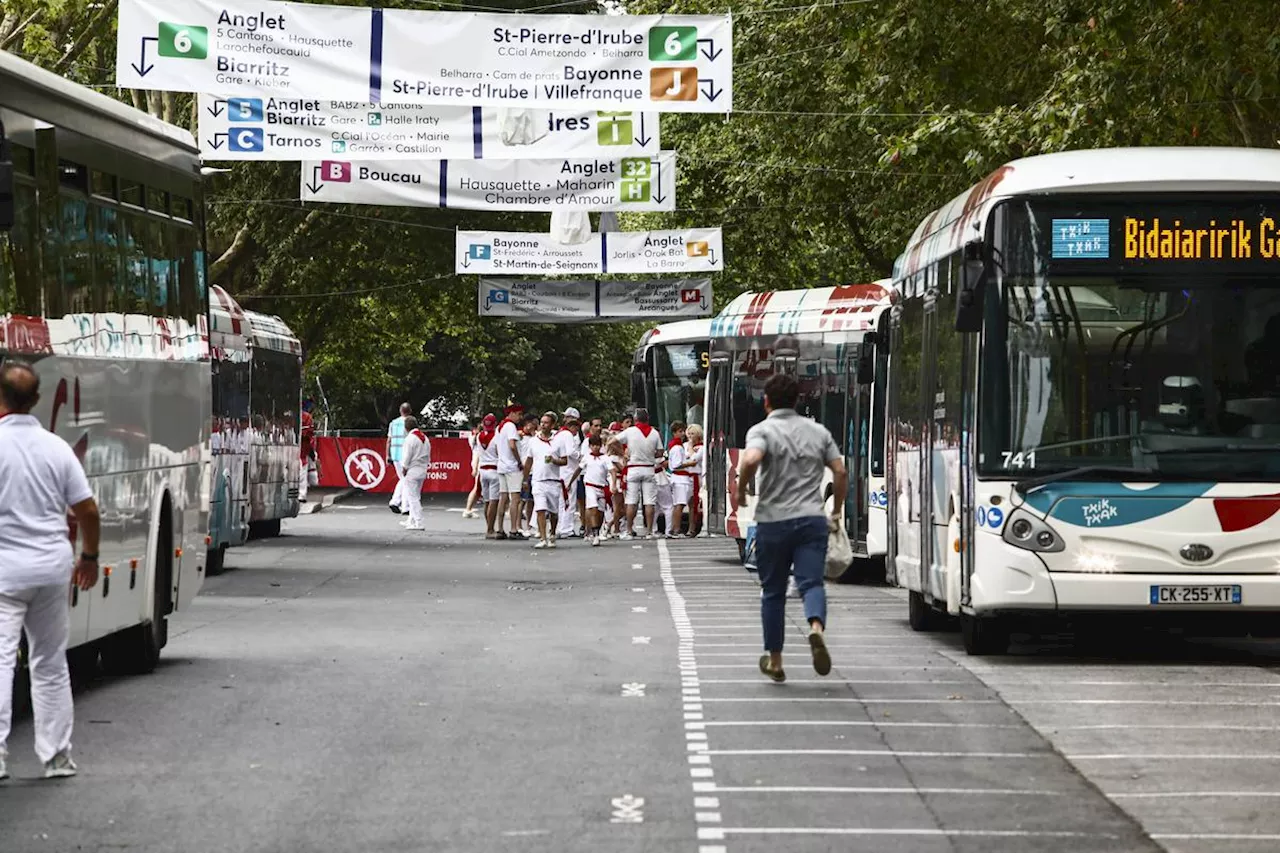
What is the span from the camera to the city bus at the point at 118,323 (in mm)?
13055

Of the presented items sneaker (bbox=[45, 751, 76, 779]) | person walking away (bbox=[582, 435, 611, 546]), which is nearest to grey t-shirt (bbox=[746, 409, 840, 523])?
sneaker (bbox=[45, 751, 76, 779])

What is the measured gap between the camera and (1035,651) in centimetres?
1716

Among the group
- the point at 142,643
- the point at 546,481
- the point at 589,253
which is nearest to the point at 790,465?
the point at 142,643

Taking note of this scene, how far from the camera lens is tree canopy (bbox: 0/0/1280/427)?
24.4 metres

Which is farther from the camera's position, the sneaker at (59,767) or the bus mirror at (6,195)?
the sneaker at (59,767)

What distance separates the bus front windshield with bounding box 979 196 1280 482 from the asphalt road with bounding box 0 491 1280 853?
1.35 metres

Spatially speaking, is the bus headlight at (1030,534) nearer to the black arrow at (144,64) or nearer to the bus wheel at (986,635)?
the bus wheel at (986,635)

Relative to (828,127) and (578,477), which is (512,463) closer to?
(578,477)

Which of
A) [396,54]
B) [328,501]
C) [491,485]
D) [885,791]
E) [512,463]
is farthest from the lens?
[328,501]

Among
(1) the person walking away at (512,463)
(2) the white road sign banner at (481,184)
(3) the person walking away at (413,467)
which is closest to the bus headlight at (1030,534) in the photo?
(2) the white road sign banner at (481,184)

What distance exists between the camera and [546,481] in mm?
34688

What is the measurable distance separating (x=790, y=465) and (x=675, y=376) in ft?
95.6

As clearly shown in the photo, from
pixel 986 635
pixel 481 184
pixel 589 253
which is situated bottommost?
pixel 986 635

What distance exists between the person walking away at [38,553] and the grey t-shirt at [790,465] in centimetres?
472
